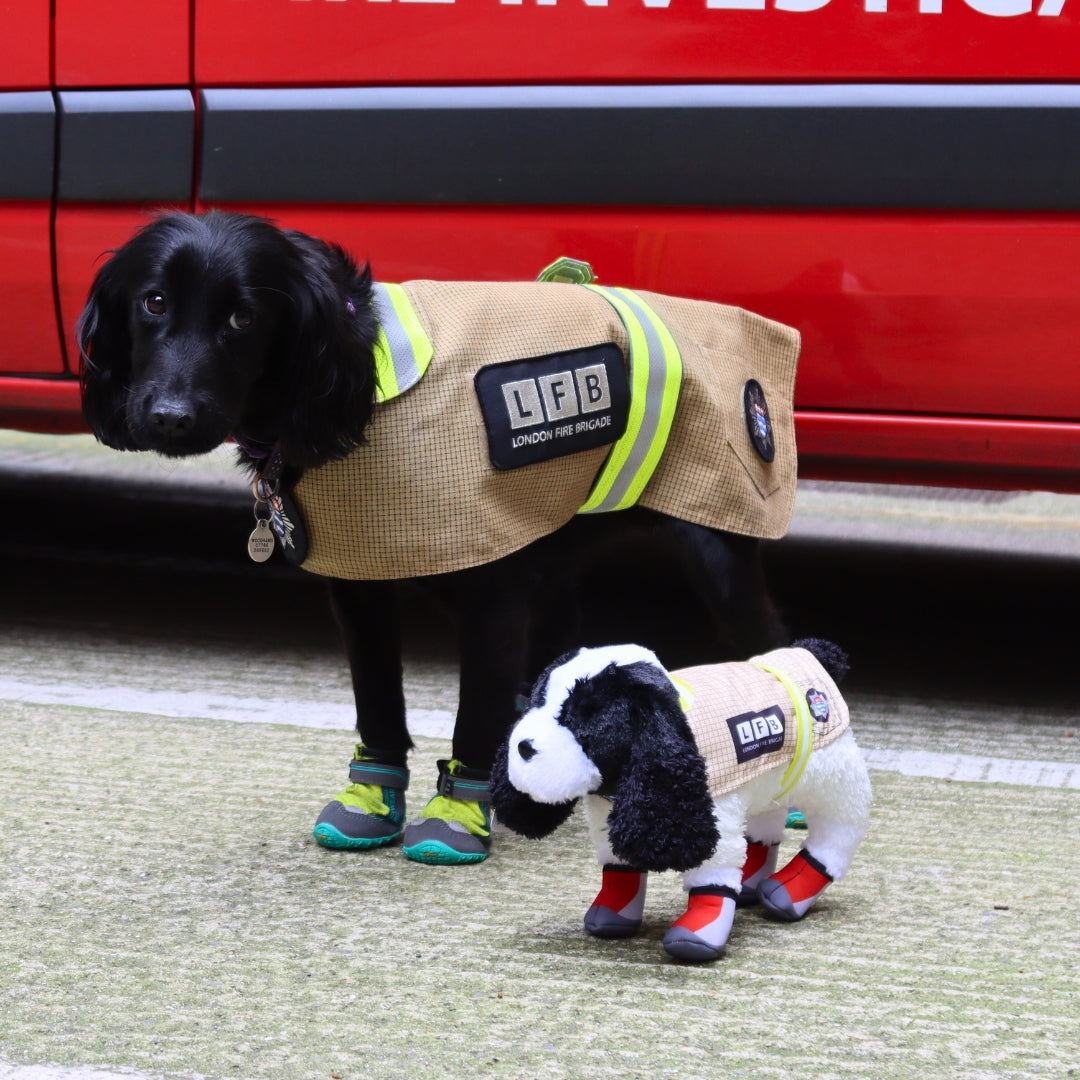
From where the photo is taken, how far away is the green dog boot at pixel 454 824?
2215 millimetres

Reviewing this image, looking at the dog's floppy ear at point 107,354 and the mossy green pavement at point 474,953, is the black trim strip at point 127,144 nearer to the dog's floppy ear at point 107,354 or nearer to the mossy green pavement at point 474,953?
the dog's floppy ear at point 107,354

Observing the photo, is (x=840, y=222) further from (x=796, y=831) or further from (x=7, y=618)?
(x=7, y=618)

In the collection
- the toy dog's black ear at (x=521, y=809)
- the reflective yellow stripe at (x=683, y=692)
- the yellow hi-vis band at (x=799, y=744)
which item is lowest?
the toy dog's black ear at (x=521, y=809)

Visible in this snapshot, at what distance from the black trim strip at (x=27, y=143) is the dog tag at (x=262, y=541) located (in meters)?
1.24

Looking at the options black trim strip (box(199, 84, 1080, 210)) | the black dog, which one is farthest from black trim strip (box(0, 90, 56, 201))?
the black dog

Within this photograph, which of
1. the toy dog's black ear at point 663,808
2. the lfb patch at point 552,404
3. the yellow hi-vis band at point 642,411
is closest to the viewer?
the toy dog's black ear at point 663,808

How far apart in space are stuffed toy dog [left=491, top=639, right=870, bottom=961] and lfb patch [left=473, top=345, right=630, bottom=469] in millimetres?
418

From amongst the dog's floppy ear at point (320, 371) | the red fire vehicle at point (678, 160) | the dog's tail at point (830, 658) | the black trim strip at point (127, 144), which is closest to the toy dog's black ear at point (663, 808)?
the dog's tail at point (830, 658)

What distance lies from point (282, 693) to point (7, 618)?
1.02 meters

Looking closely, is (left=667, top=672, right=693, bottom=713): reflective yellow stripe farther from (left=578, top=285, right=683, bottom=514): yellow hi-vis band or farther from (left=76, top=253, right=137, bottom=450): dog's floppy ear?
(left=76, top=253, right=137, bottom=450): dog's floppy ear

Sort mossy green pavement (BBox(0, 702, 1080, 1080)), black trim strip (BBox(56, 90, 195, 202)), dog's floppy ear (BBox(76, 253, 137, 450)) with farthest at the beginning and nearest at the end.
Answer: black trim strip (BBox(56, 90, 195, 202))
dog's floppy ear (BBox(76, 253, 137, 450))
mossy green pavement (BBox(0, 702, 1080, 1080))

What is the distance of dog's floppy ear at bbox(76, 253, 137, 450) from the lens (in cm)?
204

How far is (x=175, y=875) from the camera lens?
2082 millimetres

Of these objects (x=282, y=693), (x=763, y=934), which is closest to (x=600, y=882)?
(x=763, y=934)
